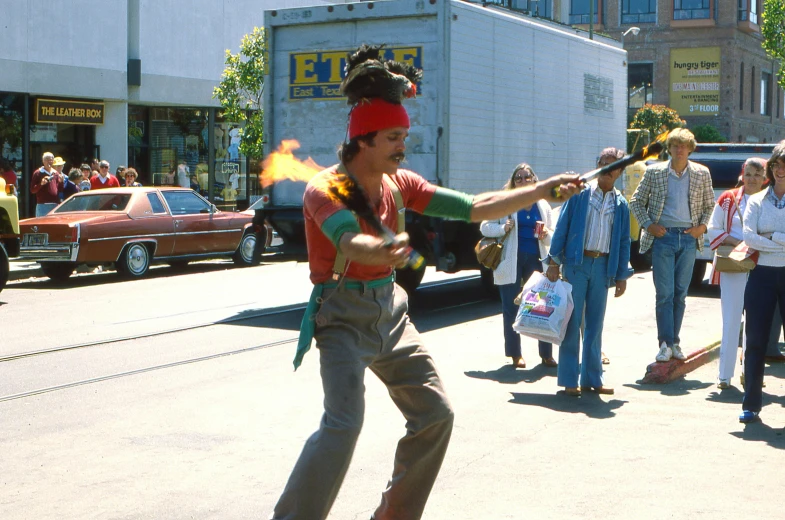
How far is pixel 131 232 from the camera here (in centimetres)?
1734

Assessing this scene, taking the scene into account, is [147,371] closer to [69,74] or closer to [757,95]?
[69,74]

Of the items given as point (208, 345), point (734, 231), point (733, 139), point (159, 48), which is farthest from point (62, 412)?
point (733, 139)

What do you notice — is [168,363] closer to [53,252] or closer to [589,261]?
[589,261]

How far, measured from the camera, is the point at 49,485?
224 inches

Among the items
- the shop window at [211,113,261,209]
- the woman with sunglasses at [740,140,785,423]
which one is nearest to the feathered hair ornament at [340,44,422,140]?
the woman with sunglasses at [740,140,785,423]

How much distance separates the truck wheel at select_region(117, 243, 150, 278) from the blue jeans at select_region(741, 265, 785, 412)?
12113mm

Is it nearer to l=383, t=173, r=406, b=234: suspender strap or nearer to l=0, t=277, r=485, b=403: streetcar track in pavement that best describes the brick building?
l=0, t=277, r=485, b=403: streetcar track in pavement

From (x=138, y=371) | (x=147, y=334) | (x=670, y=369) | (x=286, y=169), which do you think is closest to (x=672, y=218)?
(x=670, y=369)

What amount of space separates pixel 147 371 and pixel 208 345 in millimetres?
1414

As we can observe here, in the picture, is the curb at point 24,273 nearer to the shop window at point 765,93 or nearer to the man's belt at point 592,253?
the man's belt at point 592,253

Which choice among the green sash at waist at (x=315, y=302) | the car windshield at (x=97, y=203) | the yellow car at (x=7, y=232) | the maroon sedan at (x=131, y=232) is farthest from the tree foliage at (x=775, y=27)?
the green sash at waist at (x=315, y=302)

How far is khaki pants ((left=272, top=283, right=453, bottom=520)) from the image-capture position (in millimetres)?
4141

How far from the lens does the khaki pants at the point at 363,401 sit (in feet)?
13.6

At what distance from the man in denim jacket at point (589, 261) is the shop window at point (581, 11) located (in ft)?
183
